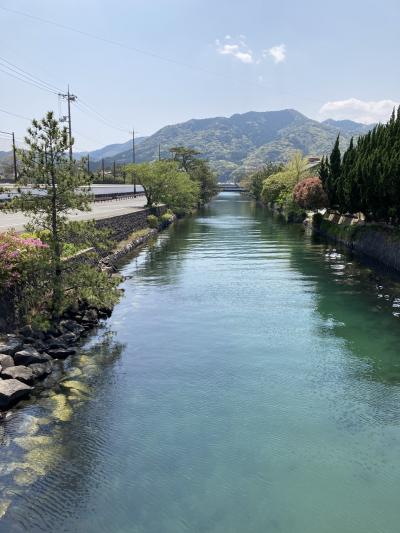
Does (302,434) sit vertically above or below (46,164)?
below

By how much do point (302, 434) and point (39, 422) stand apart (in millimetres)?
7810

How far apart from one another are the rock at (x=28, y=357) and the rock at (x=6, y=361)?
362 millimetres

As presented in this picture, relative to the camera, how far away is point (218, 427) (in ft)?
45.5

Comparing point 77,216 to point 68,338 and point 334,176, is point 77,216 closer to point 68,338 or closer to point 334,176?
point 68,338

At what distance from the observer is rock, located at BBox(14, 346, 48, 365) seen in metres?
17.0

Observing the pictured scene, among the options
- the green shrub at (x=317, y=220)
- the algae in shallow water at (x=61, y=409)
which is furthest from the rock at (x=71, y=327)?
the green shrub at (x=317, y=220)

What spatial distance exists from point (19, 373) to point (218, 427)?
283 inches

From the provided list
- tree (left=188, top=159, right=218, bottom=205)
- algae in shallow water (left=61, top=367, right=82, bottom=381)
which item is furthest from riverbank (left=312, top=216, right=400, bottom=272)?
tree (left=188, top=159, right=218, bottom=205)

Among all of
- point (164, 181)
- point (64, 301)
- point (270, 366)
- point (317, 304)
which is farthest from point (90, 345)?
point (164, 181)

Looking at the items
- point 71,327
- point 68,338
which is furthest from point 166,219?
point 68,338

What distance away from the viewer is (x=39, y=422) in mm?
13984

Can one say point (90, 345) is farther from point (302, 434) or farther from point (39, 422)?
point (302, 434)

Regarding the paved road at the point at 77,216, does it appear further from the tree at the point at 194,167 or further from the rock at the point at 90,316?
the tree at the point at 194,167

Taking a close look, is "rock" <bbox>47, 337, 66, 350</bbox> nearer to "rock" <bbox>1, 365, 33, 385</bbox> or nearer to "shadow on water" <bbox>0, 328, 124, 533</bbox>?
"shadow on water" <bbox>0, 328, 124, 533</bbox>
